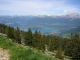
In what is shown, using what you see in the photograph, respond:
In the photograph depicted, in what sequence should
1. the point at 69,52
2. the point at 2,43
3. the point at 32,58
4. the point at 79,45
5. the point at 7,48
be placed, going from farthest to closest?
the point at 69,52
the point at 79,45
the point at 2,43
the point at 7,48
the point at 32,58

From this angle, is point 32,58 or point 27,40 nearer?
point 32,58

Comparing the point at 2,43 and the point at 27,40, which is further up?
the point at 2,43

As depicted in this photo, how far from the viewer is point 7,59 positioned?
11047 millimetres

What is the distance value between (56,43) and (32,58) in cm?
10560

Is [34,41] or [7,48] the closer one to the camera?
[7,48]

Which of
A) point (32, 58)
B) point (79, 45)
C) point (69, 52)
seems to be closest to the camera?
point (32, 58)

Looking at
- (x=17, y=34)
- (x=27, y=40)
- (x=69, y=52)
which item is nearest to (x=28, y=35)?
(x=27, y=40)

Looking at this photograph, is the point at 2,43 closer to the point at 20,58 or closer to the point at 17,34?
the point at 20,58

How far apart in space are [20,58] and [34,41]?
87587 mm

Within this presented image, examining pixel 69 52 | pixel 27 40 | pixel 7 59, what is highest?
pixel 7 59

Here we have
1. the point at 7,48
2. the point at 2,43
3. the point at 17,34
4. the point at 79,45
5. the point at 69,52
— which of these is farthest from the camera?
the point at 17,34

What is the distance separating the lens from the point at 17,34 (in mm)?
108438

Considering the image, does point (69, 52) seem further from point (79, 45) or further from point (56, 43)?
point (56, 43)

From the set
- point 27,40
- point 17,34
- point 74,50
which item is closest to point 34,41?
point 27,40
